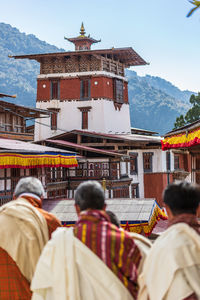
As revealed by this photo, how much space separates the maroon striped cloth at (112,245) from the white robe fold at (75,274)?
5cm

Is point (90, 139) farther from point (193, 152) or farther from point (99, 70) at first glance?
point (193, 152)

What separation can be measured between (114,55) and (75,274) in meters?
36.5

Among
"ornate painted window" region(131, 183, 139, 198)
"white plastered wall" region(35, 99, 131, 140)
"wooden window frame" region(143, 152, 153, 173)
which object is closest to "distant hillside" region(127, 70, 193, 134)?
"white plastered wall" region(35, 99, 131, 140)

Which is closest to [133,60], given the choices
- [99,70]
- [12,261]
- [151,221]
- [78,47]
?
[99,70]

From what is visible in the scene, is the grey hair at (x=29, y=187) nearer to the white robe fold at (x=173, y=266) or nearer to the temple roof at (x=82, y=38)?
the white robe fold at (x=173, y=266)

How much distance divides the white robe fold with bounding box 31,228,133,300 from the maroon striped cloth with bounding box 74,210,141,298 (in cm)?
5

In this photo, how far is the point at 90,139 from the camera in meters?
32.1

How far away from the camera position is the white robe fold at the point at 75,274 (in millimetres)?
3408

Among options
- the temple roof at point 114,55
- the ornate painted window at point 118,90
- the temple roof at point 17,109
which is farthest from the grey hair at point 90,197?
the ornate painted window at point 118,90

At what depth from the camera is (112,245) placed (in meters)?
3.47

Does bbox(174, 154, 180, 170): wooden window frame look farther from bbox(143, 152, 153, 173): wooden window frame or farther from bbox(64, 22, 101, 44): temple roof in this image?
bbox(64, 22, 101, 44): temple roof

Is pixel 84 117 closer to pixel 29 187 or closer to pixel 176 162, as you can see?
pixel 176 162

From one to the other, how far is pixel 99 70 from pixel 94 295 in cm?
3460

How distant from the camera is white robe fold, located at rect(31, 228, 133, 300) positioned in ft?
11.2
